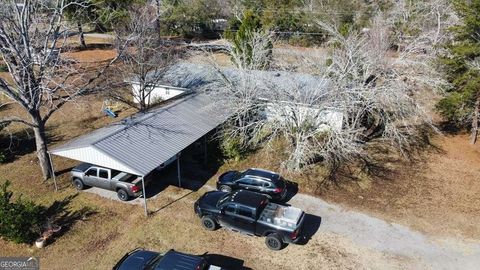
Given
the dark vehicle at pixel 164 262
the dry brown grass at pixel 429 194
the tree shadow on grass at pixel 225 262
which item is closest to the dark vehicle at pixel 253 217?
the tree shadow on grass at pixel 225 262

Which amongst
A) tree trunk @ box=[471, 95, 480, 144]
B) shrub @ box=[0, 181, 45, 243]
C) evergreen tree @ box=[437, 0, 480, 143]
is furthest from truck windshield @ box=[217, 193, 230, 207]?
tree trunk @ box=[471, 95, 480, 144]

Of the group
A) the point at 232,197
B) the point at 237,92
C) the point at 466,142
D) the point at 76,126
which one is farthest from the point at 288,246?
the point at 76,126

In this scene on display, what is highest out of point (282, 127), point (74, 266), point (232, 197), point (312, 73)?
point (312, 73)

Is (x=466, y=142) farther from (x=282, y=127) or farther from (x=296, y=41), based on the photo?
(x=296, y=41)

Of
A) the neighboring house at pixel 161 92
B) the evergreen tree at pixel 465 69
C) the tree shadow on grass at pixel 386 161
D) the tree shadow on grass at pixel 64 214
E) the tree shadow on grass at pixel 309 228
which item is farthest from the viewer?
the neighboring house at pixel 161 92

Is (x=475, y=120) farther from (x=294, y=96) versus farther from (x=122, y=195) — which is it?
(x=122, y=195)

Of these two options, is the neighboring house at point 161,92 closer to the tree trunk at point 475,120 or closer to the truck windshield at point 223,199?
the truck windshield at point 223,199
